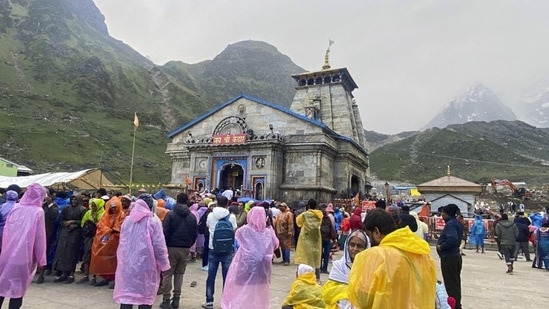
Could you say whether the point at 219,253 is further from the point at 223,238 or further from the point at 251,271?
the point at 251,271

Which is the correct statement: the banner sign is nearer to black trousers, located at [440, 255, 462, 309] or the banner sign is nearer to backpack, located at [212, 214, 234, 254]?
backpack, located at [212, 214, 234, 254]

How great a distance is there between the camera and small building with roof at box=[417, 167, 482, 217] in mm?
21781

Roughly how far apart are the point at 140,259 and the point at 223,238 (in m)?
1.72

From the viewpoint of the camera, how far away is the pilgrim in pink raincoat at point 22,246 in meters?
4.70

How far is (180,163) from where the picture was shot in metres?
26.5

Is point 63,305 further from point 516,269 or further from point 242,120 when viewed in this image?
point 242,120

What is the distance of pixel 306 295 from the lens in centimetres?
438

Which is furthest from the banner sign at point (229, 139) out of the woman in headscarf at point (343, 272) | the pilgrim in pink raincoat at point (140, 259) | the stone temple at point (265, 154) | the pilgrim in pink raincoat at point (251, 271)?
the woman in headscarf at point (343, 272)

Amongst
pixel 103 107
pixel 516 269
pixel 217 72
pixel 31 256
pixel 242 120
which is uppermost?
pixel 217 72

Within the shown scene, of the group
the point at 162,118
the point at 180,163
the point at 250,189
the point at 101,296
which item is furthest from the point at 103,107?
the point at 101,296

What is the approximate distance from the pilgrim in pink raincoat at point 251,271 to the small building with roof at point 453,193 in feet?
62.0

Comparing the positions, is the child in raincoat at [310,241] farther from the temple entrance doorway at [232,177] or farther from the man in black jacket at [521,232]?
the temple entrance doorway at [232,177]

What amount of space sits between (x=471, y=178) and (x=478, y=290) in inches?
2030

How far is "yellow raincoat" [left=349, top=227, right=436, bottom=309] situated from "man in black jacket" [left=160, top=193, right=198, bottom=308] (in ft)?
13.6
